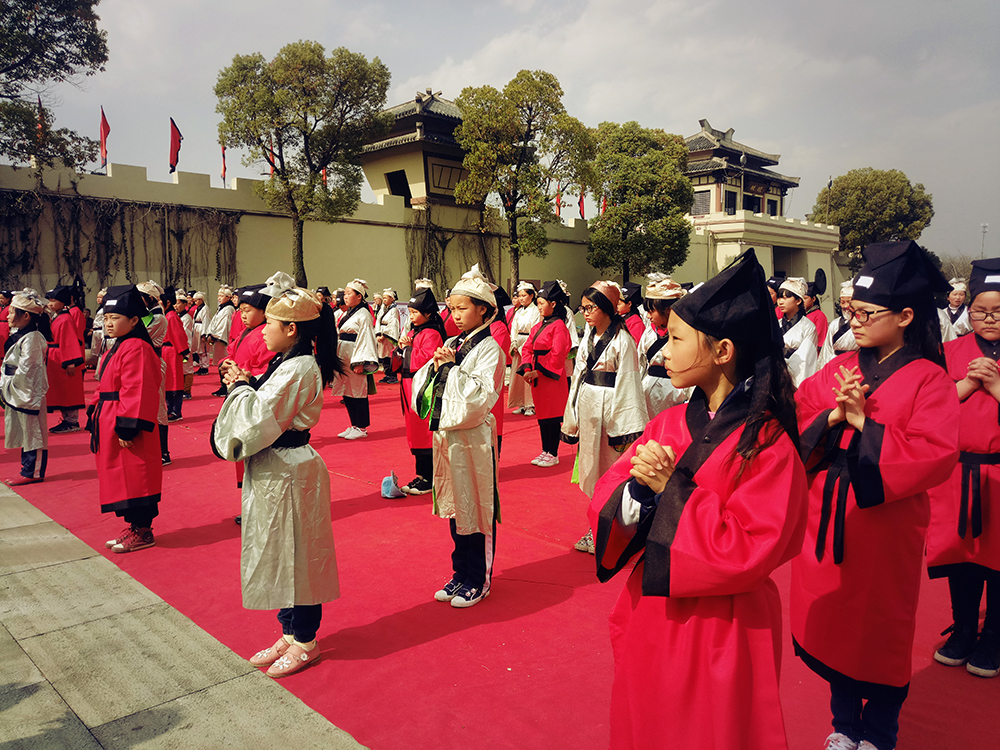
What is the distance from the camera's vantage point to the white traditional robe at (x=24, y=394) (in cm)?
657

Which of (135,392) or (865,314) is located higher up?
(865,314)

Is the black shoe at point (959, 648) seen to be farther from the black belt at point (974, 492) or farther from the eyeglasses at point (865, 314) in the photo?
the eyeglasses at point (865, 314)

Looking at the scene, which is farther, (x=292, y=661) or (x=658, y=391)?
(x=658, y=391)

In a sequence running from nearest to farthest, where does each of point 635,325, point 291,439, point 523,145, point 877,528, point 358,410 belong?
point 877,528, point 291,439, point 635,325, point 358,410, point 523,145

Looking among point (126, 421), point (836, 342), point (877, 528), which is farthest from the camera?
point (836, 342)

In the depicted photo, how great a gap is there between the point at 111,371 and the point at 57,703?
8.45 feet

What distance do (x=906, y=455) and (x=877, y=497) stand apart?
0.58 feet

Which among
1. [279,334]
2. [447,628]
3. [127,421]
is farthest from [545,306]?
[279,334]

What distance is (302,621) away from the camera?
3264 millimetres

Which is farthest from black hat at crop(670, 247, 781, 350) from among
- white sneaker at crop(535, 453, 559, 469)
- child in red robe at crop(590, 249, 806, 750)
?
white sneaker at crop(535, 453, 559, 469)

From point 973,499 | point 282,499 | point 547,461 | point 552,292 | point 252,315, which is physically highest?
point 552,292

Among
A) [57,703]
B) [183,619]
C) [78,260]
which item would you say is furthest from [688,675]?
[78,260]

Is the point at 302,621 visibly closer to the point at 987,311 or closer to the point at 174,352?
the point at 987,311

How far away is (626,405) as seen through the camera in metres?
4.46
